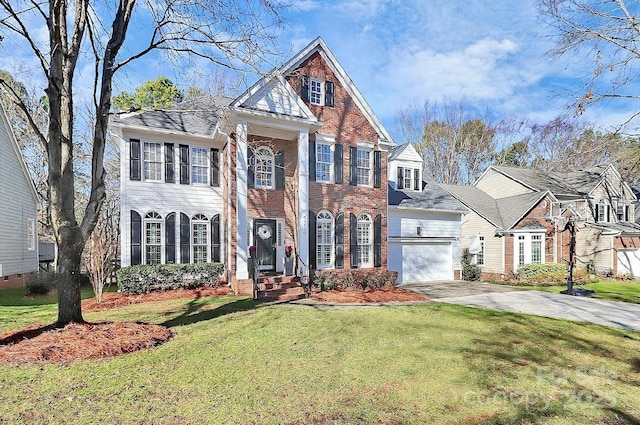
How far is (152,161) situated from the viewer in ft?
44.1

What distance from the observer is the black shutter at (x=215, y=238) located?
14.2 metres

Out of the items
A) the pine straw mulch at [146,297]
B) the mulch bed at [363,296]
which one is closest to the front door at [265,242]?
the pine straw mulch at [146,297]

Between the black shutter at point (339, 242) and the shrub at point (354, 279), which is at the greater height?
the black shutter at point (339, 242)

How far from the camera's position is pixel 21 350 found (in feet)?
18.9

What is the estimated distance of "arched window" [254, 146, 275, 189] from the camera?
1388cm

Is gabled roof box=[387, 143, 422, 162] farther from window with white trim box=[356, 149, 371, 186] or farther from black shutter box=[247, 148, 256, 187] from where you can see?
black shutter box=[247, 148, 256, 187]

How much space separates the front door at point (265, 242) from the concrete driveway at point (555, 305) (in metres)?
6.46

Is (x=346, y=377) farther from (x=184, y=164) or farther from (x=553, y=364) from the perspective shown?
(x=184, y=164)

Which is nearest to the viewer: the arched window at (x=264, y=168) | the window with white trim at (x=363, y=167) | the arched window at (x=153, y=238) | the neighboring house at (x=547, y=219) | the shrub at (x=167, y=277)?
the shrub at (x=167, y=277)

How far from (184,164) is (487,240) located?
716 inches

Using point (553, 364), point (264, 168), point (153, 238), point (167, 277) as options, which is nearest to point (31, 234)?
point (153, 238)

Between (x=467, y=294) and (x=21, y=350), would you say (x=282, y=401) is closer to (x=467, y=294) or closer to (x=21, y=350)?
(x=21, y=350)

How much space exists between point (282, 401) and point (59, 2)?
27.2 feet

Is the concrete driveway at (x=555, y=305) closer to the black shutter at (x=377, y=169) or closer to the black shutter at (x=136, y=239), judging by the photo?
the black shutter at (x=377, y=169)
